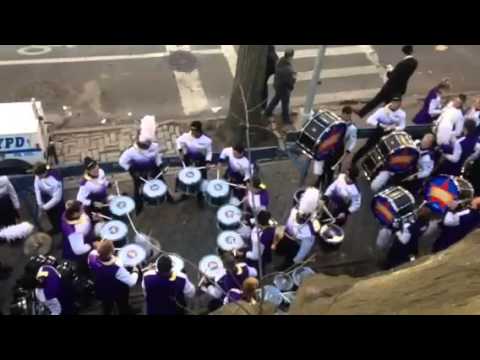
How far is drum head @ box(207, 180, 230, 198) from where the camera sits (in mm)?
9109

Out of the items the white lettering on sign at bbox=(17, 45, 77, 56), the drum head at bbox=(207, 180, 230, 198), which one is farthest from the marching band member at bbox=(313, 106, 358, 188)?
the white lettering on sign at bbox=(17, 45, 77, 56)

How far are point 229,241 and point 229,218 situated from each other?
0.39 m

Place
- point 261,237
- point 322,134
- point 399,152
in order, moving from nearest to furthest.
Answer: point 261,237
point 322,134
point 399,152

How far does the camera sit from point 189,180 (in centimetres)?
927

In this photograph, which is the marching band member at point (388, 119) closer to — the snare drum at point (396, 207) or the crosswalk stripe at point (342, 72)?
the snare drum at point (396, 207)

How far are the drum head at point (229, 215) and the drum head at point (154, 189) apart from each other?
946 mm

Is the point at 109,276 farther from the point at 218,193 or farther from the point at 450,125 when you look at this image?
the point at 450,125

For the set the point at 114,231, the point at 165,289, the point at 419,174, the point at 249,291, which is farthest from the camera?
the point at 419,174

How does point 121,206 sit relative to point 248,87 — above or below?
below

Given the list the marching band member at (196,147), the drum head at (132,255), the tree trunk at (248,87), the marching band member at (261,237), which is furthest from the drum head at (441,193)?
the drum head at (132,255)

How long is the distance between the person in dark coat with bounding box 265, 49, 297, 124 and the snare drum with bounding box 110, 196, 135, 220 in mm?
4071

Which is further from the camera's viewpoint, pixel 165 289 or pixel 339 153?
pixel 339 153

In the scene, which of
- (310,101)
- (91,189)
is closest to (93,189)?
(91,189)
